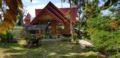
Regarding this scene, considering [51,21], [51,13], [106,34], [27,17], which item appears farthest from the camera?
[27,17]

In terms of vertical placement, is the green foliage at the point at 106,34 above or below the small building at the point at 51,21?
below

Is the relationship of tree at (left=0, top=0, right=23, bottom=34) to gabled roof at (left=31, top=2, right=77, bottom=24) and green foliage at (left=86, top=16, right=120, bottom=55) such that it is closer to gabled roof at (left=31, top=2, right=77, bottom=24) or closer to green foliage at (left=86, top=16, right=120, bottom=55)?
green foliage at (left=86, top=16, right=120, bottom=55)

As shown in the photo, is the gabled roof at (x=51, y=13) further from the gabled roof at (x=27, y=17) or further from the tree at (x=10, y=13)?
the tree at (x=10, y=13)

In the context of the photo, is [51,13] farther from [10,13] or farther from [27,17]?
[10,13]

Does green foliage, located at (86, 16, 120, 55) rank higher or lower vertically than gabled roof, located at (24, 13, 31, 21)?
lower

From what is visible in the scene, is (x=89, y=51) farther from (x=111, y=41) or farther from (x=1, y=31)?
(x=1, y=31)

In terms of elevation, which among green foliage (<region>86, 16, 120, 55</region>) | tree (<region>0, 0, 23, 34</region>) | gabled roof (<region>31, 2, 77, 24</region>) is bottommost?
green foliage (<region>86, 16, 120, 55</region>)

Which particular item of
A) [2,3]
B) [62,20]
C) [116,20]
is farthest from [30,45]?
[2,3]

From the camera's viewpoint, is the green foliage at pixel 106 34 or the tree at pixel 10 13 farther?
the green foliage at pixel 106 34

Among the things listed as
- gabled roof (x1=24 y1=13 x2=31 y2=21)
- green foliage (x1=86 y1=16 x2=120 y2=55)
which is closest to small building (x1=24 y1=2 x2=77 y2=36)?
gabled roof (x1=24 y1=13 x2=31 y2=21)

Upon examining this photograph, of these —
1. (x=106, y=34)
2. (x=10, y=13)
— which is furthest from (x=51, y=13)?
(x=10, y=13)

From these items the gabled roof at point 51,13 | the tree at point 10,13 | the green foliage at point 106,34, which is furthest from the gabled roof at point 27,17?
the tree at point 10,13

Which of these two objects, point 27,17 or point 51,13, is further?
point 27,17

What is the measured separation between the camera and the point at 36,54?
78.6ft
